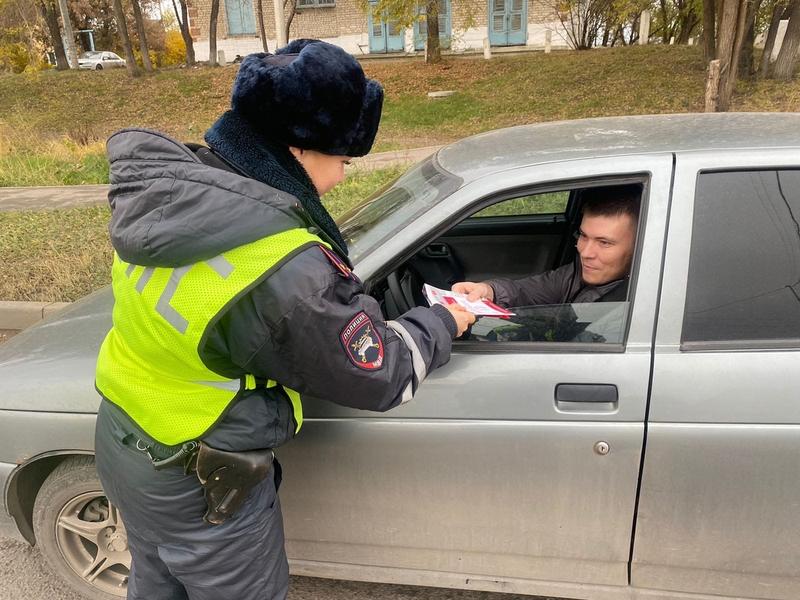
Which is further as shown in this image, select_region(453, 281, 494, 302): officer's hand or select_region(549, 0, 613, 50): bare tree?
select_region(549, 0, 613, 50): bare tree

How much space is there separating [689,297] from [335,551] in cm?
138

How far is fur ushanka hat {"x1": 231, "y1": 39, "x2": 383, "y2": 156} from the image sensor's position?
1.38m

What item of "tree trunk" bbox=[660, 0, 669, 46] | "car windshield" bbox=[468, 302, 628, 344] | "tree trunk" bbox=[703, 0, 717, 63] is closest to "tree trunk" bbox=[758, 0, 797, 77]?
"tree trunk" bbox=[703, 0, 717, 63]

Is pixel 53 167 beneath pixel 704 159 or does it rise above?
beneath

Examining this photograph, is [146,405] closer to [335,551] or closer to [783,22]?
[335,551]

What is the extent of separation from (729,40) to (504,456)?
10955 millimetres

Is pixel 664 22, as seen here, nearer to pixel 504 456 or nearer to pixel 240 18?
pixel 240 18

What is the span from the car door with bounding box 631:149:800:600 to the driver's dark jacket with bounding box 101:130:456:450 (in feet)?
2.68

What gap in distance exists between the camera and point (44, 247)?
5.82 m

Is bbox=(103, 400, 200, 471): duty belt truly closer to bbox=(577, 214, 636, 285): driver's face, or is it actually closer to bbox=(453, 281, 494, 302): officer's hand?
bbox=(453, 281, 494, 302): officer's hand

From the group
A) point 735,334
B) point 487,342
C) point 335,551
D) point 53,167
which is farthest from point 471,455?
point 53,167

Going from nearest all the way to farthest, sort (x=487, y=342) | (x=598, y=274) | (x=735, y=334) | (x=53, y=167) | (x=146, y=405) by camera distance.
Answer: (x=146, y=405) → (x=735, y=334) → (x=487, y=342) → (x=598, y=274) → (x=53, y=167)

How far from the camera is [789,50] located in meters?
13.0

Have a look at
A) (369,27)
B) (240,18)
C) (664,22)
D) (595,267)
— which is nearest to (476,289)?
(595,267)
